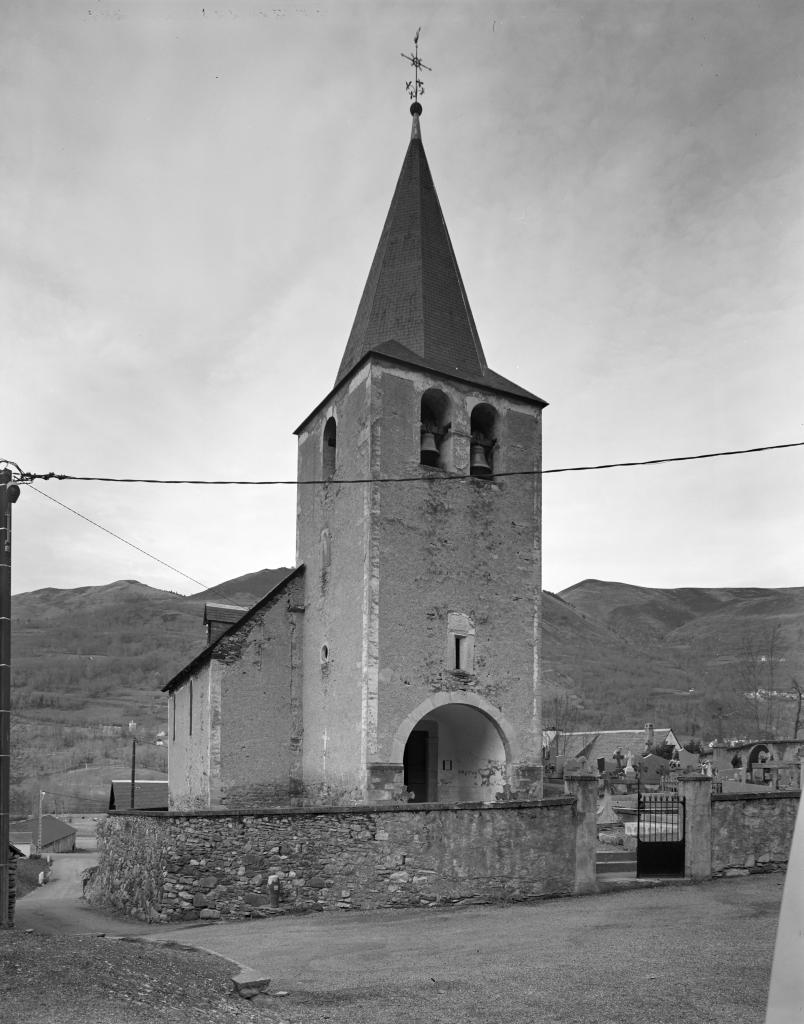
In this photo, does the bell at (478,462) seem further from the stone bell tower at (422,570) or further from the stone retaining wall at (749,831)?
the stone retaining wall at (749,831)

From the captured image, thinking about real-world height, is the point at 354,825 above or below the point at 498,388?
below

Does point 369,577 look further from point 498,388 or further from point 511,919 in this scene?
point 511,919

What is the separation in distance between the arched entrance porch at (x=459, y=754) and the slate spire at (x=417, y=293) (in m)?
8.34

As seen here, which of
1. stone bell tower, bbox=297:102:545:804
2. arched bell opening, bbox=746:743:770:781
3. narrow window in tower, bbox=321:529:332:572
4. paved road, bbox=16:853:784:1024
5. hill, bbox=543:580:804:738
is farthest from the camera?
hill, bbox=543:580:804:738

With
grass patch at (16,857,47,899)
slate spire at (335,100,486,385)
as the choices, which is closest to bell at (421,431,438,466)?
slate spire at (335,100,486,385)

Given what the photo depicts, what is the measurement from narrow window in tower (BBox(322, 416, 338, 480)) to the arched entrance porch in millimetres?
6849

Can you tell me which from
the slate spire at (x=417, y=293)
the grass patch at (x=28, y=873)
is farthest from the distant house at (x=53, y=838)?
the slate spire at (x=417, y=293)

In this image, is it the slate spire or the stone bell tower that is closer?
the stone bell tower

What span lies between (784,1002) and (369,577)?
1717 cm

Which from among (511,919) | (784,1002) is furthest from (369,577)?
(784,1002)

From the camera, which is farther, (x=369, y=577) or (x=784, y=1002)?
(x=369, y=577)

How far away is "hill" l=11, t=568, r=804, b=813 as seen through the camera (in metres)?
87.1

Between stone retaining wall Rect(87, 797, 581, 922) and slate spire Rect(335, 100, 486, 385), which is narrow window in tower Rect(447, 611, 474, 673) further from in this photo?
slate spire Rect(335, 100, 486, 385)

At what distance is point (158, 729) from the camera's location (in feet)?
342
